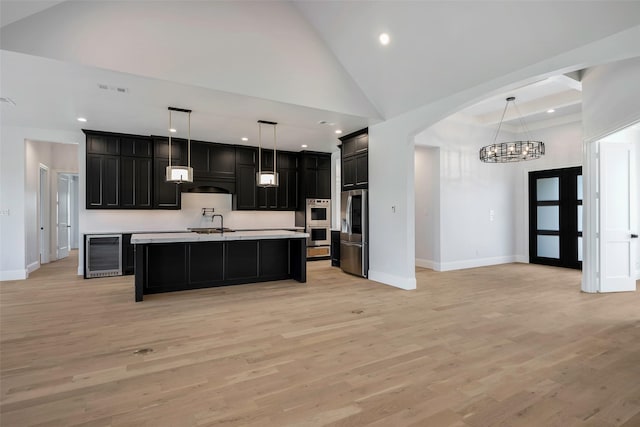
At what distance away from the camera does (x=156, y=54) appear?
12.5ft

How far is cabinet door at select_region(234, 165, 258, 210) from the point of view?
25.7 ft

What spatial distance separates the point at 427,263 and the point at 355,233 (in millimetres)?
2076

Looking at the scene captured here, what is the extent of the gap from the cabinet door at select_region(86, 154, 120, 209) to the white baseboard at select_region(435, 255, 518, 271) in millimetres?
6923

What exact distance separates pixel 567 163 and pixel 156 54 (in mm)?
8243

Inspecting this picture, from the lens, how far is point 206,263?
5.39m

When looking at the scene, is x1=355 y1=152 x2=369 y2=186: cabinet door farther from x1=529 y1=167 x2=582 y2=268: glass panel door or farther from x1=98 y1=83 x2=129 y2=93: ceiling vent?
x1=529 y1=167 x2=582 y2=268: glass panel door

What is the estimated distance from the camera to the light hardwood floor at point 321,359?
6.79 feet

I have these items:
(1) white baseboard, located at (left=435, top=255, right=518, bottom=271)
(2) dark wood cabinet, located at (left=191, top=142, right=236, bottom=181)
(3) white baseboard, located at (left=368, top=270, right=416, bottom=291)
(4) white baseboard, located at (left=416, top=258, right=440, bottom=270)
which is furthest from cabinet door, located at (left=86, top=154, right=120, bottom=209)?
(1) white baseboard, located at (left=435, top=255, right=518, bottom=271)

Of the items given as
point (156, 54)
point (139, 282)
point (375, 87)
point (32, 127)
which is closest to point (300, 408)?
point (139, 282)

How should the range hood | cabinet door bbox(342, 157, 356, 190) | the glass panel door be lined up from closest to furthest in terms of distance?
cabinet door bbox(342, 157, 356, 190) → the glass panel door → the range hood

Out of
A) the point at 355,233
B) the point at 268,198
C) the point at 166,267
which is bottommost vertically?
the point at 166,267

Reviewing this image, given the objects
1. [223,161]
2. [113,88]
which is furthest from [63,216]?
[113,88]

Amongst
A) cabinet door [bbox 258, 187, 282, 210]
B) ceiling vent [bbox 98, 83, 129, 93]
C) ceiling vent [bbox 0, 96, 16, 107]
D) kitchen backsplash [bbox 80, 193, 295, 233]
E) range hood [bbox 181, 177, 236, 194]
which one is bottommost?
kitchen backsplash [bbox 80, 193, 295, 233]

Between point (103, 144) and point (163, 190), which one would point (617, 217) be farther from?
point (103, 144)
